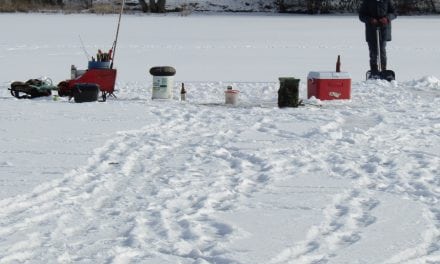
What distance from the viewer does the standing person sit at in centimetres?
1266

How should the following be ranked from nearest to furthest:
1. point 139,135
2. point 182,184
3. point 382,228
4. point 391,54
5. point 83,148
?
point 382,228 → point 182,184 → point 83,148 → point 139,135 → point 391,54

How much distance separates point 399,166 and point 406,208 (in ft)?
4.08

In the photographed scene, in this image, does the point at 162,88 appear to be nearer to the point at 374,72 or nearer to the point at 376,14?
the point at 374,72

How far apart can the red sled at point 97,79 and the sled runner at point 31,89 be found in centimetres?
18

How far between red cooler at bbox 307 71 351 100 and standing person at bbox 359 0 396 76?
Answer: 7.54 ft

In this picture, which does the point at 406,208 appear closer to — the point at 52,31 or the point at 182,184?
the point at 182,184

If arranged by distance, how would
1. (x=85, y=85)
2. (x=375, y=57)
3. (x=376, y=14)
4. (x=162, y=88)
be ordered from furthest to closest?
(x=376, y=14)
(x=375, y=57)
(x=162, y=88)
(x=85, y=85)

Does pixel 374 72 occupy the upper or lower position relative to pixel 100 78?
lower

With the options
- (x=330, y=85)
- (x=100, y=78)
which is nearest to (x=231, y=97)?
(x=330, y=85)

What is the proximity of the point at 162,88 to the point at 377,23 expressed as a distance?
382 cm

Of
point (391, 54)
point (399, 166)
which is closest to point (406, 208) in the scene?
point (399, 166)

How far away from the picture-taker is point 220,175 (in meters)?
6.33

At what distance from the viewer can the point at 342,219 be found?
204 inches

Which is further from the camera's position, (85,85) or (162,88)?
(162,88)
